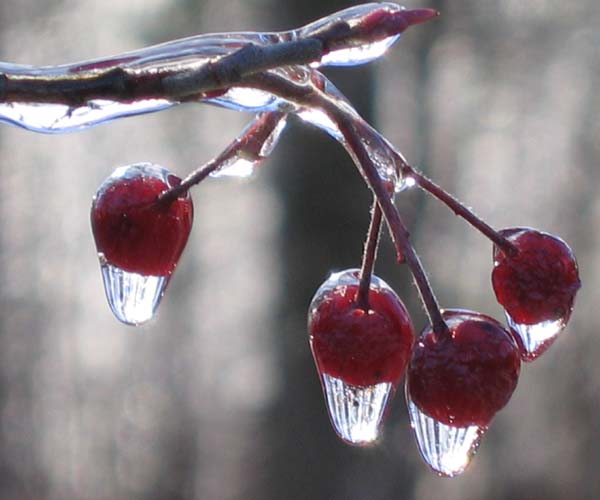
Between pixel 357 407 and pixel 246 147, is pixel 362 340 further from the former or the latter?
pixel 246 147

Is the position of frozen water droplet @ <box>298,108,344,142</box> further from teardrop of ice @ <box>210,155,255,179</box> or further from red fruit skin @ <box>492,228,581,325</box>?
red fruit skin @ <box>492,228,581,325</box>

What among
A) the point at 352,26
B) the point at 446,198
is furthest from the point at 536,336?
the point at 352,26

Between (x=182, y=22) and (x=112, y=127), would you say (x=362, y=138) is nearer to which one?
(x=182, y=22)

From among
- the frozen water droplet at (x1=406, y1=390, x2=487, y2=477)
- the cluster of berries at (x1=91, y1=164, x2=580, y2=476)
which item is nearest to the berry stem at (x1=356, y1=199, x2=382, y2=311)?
the cluster of berries at (x1=91, y1=164, x2=580, y2=476)

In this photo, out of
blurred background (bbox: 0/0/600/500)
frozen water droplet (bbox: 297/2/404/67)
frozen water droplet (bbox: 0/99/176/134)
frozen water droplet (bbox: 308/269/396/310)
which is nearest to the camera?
frozen water droplet (bbox: 297/2/404/67)

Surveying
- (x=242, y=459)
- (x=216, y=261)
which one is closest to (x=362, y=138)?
(x=242, y=459)
